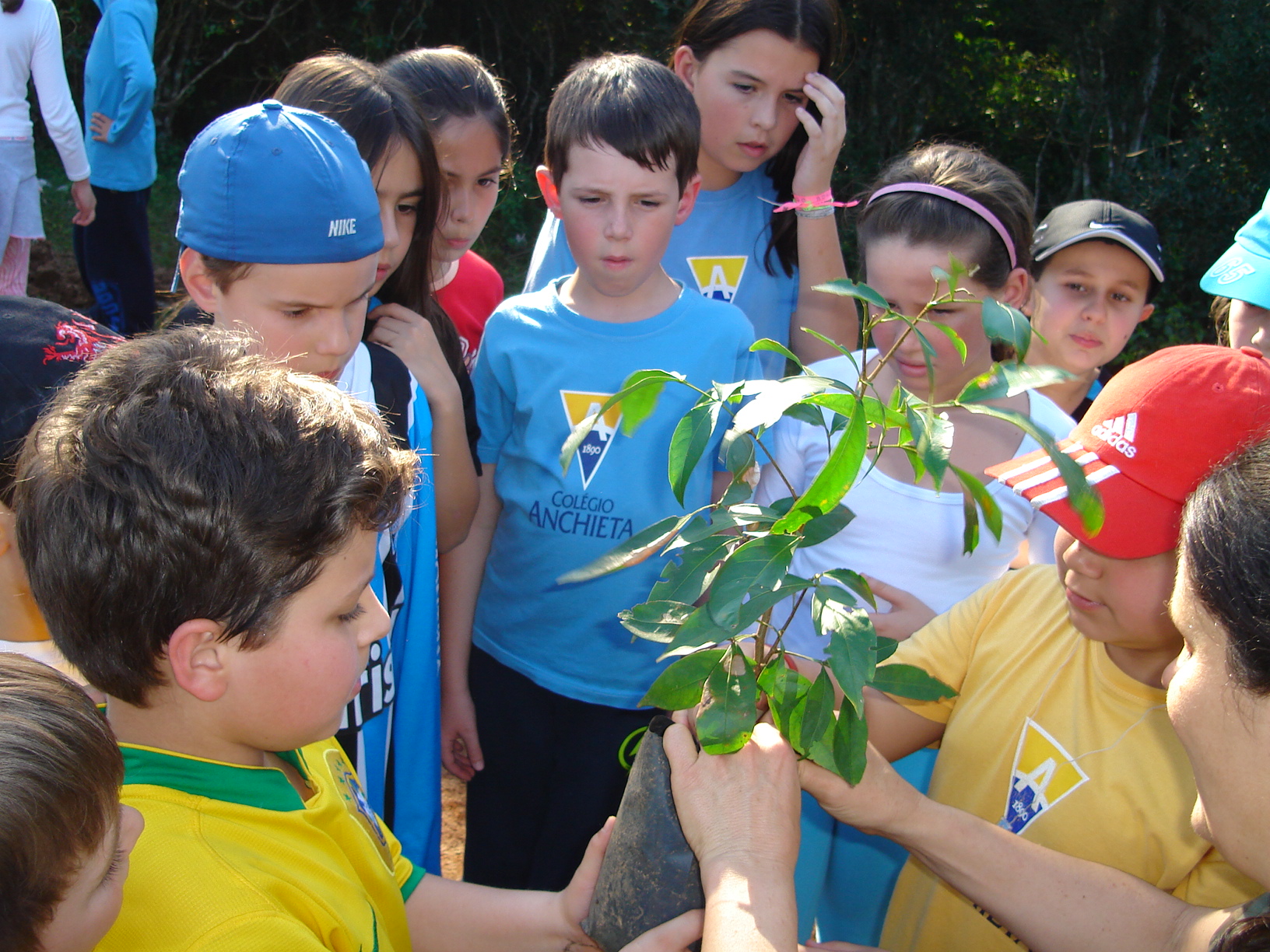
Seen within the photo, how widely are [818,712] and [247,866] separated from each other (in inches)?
27.8

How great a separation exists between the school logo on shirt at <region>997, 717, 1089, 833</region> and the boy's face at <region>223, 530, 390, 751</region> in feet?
3.26

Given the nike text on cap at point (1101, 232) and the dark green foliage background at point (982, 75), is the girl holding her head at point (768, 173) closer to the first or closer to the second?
the nike text on cap at point (1101, 232)

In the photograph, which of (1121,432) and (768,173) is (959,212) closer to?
(768,173)

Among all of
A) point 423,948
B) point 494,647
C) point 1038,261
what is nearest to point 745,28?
point 1038,261

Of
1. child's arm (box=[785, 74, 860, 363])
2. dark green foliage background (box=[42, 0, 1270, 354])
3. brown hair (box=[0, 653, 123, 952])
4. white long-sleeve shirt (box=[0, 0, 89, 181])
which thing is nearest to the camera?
brown hair (box=[0, 653, 123, 952])

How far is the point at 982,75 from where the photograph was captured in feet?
28.5

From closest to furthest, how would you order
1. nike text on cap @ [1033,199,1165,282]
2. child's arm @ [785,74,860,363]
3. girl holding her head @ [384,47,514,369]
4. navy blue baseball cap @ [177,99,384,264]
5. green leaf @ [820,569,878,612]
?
green leaf @ [820,569,878,612], navy blue baseball cap @ [177,99,384,264], girl holding her head @ [384,47,514,369], child's arm @ [785,74,860,363], nike text on cap @ [1033,199,1165,282]

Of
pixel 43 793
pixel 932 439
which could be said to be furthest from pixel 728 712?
pixel 43 793

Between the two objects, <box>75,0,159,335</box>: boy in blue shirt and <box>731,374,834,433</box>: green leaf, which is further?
<box>75,0,159,335</box>: boy in blue shirt

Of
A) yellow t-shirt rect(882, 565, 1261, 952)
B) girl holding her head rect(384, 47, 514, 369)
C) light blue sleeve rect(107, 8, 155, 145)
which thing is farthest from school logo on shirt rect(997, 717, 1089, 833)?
light blue sleeve rect(107, 8, 155, 145)

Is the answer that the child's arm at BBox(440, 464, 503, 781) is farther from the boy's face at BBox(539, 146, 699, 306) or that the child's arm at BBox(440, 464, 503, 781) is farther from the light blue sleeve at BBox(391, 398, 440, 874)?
the boy's face at BBox(539, 146, 699, 306)

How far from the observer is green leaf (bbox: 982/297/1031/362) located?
118cm

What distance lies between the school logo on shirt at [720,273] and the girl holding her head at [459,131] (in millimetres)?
567

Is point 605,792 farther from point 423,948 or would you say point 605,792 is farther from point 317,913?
point 317,913
